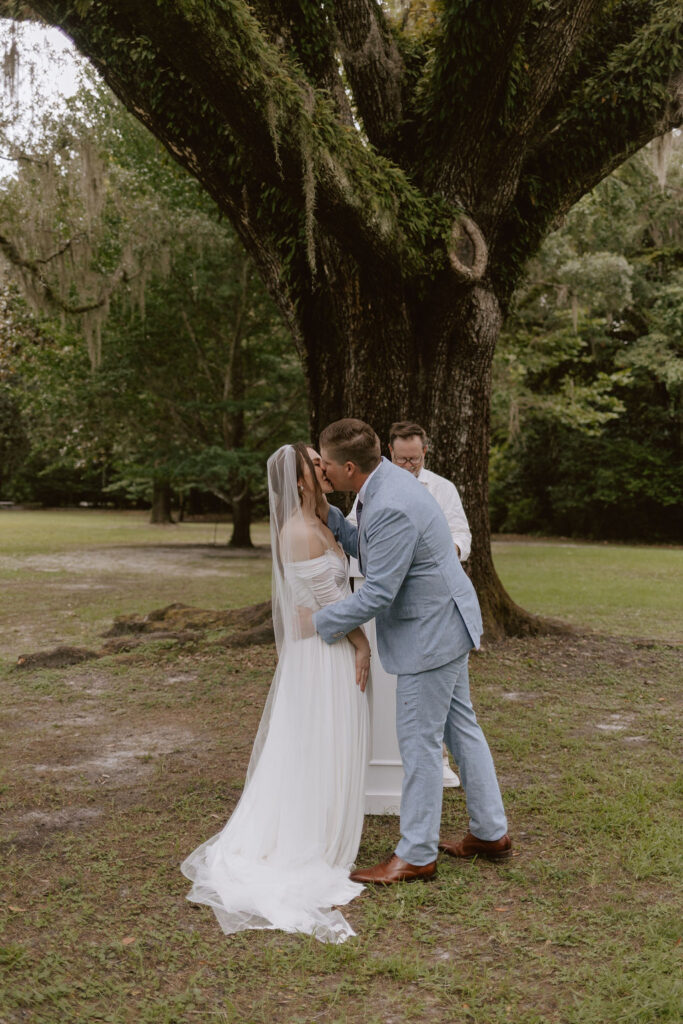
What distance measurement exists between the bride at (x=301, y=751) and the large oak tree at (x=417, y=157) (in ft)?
10.2

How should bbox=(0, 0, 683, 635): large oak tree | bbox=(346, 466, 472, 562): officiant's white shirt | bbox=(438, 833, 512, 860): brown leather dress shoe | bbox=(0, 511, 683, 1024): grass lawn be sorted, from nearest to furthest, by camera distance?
1. bbox=(0, 511, 683, 1024): grass lawn
2. bbox=(438, 833, 512, 860): brown leather dress shoe
3. bbox=(346, 466, 472, 562): officiant's white shirt
4. bbox=(0, 0, 683, 635): large oak tree

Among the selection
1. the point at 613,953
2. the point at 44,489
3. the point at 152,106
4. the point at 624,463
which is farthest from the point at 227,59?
the point at 44,489

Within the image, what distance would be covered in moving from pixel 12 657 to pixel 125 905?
5.43m

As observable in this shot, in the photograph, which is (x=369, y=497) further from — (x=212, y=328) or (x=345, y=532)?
(x=212, y=328)

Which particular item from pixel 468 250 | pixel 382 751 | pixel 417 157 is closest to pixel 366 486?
pixel 382 751

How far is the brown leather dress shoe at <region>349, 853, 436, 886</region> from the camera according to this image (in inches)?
142

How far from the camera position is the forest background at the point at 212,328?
13.4 m

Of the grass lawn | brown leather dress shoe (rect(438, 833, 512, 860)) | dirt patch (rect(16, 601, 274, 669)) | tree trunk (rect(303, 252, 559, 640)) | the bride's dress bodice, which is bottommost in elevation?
the grass lawn

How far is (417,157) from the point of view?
7.67 metres

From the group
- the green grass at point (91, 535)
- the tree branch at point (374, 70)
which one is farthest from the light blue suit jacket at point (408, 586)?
the green grass at point (91, 535)

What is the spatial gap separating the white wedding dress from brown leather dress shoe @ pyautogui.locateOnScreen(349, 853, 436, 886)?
0.22ft

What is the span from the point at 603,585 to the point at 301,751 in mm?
11698

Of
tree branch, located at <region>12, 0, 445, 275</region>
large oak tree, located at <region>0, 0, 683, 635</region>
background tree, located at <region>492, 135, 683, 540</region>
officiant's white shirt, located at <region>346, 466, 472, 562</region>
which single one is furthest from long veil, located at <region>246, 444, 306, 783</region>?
background tree, located at <region>492, 135, 683, 540</region>

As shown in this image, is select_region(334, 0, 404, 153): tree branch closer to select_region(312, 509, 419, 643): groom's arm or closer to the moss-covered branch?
the moss-covered branch
